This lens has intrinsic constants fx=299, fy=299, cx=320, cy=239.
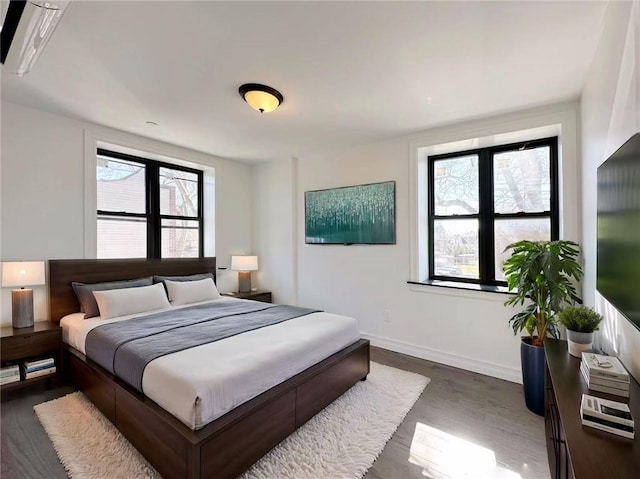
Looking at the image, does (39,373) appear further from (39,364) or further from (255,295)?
(255,295)

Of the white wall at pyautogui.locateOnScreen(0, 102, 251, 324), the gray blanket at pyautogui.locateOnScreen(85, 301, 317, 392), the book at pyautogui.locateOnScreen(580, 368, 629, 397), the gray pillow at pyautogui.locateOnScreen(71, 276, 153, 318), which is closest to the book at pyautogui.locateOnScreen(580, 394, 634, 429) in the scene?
the book at pyautogui.locateOnScreen(580, 368, 629, 397)

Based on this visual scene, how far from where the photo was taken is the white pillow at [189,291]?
11.5ft

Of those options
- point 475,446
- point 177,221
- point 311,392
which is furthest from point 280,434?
point 177,221

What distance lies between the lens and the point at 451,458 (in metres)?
1.86

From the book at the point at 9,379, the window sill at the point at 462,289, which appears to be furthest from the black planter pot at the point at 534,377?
the book at the point at 9,379

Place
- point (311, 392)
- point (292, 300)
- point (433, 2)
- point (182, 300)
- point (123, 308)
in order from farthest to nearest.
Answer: point (292, 300), point (182, 300), point (123, 308), point (311, 392), point (433, 2)

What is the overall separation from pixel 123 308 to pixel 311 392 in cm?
205

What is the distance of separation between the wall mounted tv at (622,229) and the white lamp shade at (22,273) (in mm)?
4045

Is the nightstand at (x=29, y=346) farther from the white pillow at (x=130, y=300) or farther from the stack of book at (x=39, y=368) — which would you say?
the white pillow at (x=130, y=300)

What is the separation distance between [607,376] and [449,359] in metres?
2.11

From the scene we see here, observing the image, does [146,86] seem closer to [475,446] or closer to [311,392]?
[311,392]

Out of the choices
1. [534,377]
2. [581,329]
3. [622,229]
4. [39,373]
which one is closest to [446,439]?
[534,377]

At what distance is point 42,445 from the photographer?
76.2 inches

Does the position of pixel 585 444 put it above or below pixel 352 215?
below
